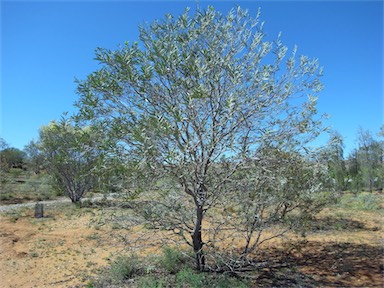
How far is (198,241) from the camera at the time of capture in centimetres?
562

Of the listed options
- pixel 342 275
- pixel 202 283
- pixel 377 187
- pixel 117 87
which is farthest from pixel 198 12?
pixel 377 187

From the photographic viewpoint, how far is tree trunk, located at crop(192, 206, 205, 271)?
537cm

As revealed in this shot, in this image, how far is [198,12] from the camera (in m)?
5.20

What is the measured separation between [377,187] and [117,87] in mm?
30748

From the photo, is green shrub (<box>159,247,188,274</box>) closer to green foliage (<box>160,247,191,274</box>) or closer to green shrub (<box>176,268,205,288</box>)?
green foliage (<box>160,247,191,274</box>)

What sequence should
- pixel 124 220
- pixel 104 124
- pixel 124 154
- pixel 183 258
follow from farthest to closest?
1. pixel 183 258
2. pixel 124 220
3. pixel 104 124
4. pixel 124 154

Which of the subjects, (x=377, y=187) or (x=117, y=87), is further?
(x=377, y=187)

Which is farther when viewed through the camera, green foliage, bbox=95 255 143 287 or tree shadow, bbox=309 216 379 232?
tree shadow, bbox=309 216 379 232

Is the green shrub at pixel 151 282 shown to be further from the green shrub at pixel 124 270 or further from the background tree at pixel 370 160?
the background tree at pixel 370 160

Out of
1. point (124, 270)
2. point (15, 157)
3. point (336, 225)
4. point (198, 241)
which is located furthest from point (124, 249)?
point (15, 157)

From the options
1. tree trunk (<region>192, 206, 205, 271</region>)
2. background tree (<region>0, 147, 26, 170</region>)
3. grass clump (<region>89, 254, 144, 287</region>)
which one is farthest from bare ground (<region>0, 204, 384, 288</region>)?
background tree (<region>0, 147, 26, 170</region>)

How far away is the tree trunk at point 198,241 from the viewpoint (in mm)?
5367

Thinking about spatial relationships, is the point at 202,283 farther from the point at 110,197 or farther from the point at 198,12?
the point at 198,12

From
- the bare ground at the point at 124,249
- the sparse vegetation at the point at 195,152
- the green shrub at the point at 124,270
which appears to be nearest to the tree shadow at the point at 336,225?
the bare ground at the point at 124,249
